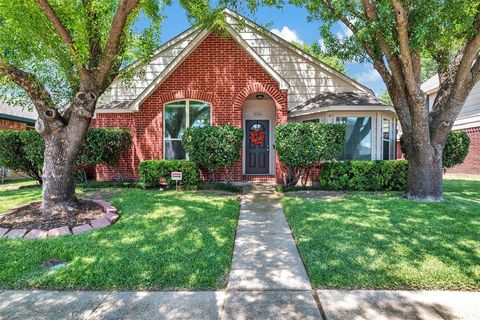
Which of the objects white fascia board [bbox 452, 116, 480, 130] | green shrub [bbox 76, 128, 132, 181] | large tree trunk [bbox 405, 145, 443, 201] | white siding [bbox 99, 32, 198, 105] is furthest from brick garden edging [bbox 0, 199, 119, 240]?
white fascia board [bbox 452, 116, 480, 130]

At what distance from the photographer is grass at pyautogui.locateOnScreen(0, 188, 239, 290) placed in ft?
11.3

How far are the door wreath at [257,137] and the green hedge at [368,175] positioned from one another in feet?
10.5

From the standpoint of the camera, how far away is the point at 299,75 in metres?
12.1

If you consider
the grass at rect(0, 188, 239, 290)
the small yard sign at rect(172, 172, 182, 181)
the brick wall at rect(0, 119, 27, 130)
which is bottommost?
the grass at rect(0, 188, 239, 290)

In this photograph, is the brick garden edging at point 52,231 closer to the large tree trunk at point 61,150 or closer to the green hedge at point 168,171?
the large tree trunk at point 61,150

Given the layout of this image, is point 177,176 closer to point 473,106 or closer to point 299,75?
point 299,75

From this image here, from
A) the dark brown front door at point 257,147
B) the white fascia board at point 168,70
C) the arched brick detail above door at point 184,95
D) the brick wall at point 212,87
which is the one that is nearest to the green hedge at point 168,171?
the brick wall at point 212,87

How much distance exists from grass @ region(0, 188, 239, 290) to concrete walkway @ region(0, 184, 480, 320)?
0.20 m

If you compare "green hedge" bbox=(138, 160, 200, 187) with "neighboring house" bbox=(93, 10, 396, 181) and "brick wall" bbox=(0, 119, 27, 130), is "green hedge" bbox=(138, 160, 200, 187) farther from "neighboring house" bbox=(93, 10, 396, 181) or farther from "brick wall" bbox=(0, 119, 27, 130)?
"brick wall" bbox=(0, 119, 27, 130)

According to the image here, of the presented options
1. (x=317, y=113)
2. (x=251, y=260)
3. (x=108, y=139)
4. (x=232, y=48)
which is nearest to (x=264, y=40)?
(x=232, y=48)

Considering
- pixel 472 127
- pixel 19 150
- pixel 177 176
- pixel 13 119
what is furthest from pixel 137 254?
pixel 472 127

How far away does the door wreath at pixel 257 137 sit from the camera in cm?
1146

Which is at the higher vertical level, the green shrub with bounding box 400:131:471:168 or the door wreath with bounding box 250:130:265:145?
the door wreath with bounding box 250:130:265:145

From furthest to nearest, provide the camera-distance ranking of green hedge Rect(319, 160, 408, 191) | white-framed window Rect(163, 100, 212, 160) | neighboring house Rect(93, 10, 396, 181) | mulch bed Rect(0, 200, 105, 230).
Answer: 1. white-framed window Rect(163, 100, 212, 160)
2. neighboring house Rect(93, 10, 396, 181)
3. green hedge Rect(319, 160, 408, 191)
4. mulch bed Rect(0, 200, 105, 230)
